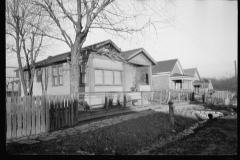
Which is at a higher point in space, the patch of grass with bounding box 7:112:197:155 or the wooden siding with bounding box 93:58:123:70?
the wooden siding with bounding box 93:58:123:70

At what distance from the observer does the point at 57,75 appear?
616 inches

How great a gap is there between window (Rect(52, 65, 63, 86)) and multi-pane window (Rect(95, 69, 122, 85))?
372 cm

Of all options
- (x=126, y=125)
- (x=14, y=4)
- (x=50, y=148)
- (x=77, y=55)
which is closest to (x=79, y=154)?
(x=50, y=148)

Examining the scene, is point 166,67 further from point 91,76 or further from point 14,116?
point 14,116

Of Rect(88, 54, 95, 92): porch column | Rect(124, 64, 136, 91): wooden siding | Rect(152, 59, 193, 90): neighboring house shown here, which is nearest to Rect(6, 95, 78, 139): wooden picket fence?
Rect(88, 54, 95, 92): porch column

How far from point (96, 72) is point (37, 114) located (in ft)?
26.9

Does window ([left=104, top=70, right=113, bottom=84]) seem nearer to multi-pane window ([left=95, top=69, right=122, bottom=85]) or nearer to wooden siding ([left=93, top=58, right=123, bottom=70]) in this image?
multi-pane window ([left=95, top=69, right=122, bottom=85])

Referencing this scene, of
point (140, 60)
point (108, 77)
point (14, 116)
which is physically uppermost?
point (140, 60)

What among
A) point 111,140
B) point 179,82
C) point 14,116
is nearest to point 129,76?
point 111,140

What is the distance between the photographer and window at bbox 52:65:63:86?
1547 cm

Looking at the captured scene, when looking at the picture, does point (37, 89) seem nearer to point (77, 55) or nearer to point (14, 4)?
point (14, 4)

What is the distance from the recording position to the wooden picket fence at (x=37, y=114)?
555 cm

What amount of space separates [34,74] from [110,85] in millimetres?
10195
